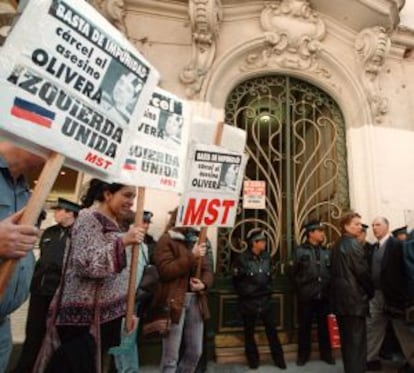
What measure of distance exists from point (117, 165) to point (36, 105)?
481 mm

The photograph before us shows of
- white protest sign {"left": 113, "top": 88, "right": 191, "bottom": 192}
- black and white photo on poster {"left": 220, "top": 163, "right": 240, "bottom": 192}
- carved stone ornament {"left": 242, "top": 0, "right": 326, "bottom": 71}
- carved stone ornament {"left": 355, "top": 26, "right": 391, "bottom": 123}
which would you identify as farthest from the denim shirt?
carved stone ornament {"left": 355, "top": 26, "right": 391, "bottom": 123}

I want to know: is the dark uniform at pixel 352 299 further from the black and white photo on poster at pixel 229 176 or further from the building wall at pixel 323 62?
the building wall at pixel 323 62

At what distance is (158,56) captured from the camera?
18.5 feet

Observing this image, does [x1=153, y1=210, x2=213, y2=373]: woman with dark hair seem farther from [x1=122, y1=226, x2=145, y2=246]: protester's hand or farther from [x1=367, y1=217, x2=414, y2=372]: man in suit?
[x1=367, y1=217, x2=414, y2=372]: man in suit

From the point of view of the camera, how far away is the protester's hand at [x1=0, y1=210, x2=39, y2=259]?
4.18 ft

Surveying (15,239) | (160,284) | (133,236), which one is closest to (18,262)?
(15,239)

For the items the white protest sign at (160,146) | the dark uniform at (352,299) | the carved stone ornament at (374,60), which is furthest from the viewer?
the carved stone ornament at (374,60)

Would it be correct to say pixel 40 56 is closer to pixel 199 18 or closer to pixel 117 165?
pixel 117 165

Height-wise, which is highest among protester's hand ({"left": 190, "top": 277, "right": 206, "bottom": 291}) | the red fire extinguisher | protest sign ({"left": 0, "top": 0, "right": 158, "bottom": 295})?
protest sign ({"left": 0, "top": 0, "right": 158, "bottom": 295})

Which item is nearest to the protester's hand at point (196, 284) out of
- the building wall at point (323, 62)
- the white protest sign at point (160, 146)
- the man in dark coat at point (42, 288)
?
the white protest sign at point (160, 146)

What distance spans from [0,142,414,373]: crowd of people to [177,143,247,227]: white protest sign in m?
0.29

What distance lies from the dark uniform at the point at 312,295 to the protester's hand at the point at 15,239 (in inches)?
152

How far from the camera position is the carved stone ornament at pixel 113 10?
211 inches

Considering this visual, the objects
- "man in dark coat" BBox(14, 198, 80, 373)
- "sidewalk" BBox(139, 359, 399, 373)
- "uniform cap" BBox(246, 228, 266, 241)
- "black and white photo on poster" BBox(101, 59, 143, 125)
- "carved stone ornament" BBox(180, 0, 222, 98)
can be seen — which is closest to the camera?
"black and white photo on poster" BBox(101, 59, 143, 125)
